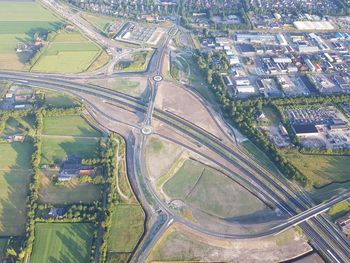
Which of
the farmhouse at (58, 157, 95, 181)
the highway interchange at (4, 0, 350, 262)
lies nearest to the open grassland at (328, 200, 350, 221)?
the highway interchange at (4, 0, 350, 262)

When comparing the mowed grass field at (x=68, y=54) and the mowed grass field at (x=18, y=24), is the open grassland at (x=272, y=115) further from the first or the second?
the mowed grass field at (x=18, y=24)

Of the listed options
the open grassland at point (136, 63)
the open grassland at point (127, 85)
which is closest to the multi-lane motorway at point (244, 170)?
the open grassland at point (127, 85)

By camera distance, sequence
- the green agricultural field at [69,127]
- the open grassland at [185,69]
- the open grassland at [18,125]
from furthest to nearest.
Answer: the open grassland at [185,69], the open grassland at [18,125], the green agricultural field at [69,127]

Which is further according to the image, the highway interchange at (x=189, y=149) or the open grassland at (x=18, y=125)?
the open grassland at (x=18, y=125)

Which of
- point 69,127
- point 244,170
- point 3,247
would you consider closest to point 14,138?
point 69,127

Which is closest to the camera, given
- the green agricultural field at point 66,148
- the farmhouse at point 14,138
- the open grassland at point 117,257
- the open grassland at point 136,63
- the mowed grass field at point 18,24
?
the open grassland at point 117,257

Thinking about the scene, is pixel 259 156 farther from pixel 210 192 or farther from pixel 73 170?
pixel 73 170

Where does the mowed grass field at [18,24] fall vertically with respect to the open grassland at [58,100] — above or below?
above

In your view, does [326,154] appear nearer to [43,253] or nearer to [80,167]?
[80,167]

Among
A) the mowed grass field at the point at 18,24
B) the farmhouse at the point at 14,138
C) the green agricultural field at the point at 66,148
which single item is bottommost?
the green agricultural field at the point at 66,148

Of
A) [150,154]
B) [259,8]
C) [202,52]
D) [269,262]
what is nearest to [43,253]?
[150,154]
